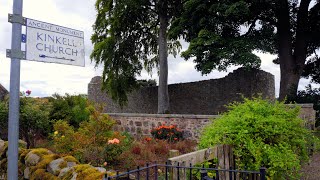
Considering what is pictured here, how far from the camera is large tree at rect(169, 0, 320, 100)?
49.0ft

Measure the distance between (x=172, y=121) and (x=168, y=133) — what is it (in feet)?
3.55

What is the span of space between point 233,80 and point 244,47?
4.87 m

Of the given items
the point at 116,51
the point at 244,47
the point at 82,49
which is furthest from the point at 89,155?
the point at 116,51

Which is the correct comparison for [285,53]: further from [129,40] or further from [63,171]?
[63,171]

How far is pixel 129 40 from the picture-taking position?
20.5 meters

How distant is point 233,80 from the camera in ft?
64.1

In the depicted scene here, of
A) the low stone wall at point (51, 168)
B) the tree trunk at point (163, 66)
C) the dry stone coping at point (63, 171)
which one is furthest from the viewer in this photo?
the tree trunk at point (163, 66)

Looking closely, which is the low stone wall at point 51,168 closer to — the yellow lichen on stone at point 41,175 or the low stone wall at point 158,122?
the yellow lichen on stone at point 41,175

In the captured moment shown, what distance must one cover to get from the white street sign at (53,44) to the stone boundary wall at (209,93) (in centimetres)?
1408

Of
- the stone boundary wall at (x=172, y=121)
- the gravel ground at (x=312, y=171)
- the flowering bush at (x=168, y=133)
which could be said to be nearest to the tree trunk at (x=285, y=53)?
the stone boundary wall at (x=172, y=121)

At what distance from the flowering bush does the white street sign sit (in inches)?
317

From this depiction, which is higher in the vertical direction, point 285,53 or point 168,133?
point 285,53

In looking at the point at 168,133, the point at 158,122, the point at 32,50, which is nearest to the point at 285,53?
the point at 158,122

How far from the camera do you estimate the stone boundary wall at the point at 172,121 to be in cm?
1216
